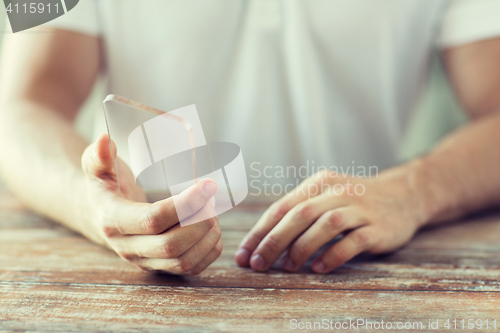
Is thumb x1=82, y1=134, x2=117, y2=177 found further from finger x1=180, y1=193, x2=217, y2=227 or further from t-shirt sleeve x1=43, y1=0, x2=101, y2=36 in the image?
t-shirt sleeve x1=43, y1=0, x2=101, y2=36

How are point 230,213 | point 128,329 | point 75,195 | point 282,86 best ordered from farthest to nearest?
point 282,86 < point 230,213 < point 75,195 < point 128,329

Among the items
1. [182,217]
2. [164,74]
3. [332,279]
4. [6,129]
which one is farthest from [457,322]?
[6,129]

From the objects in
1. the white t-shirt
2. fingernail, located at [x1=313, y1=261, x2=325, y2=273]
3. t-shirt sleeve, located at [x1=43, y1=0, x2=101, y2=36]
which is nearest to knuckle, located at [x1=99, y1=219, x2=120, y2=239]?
fingernail, located at [x1=313, y1=261, x2=325, y2=273]

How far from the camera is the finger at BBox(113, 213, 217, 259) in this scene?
320 millimetres

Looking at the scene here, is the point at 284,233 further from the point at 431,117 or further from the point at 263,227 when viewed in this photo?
the point at 431,117

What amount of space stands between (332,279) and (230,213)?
0.27 metres

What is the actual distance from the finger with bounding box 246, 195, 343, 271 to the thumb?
18cm

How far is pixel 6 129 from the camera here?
623 mm

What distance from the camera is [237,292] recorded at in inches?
13.6

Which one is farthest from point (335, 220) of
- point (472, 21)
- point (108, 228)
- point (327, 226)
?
point (472, 21)

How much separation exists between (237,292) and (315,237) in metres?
0.11

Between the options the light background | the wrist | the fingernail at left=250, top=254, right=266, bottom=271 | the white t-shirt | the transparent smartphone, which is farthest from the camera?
the light background

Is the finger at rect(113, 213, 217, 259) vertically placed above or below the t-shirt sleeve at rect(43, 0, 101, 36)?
below

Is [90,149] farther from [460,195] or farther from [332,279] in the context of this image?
[460,195]
